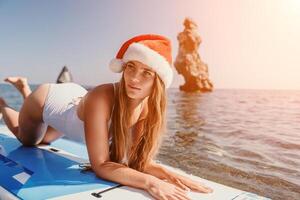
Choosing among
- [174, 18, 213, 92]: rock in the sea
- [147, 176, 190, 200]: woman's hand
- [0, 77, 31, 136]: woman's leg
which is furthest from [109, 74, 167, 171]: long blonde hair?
[174, 18, 213, 92]: rock in the sea

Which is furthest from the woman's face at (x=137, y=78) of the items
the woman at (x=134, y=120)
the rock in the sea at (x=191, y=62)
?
the rock in the sea at (x=191, y=62)

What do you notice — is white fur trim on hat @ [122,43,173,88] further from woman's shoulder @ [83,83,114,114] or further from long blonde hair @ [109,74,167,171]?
woman's shoulder @ [83,83,114,114]

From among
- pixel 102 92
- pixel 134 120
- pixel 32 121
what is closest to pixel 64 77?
pixel 32 121

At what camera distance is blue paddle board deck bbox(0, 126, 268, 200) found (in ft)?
5.91

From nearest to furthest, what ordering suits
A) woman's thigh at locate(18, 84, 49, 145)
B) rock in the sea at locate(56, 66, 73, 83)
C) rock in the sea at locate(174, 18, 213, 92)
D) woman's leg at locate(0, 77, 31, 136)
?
woman's thigh at locate(18, 84, 49, 145) → woman's leg at locate(0, 77, 31, 136) → rock in the sea at locate(56, 66, 73, 83) → rock in the sea at locate(174, 18, 213, 92)

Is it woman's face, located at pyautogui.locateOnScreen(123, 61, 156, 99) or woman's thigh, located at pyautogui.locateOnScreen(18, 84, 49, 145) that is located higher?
woman's face, located at pyautogui.locateOnScreen(123, 61, 156, 99)

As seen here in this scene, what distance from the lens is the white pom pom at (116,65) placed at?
2.02m

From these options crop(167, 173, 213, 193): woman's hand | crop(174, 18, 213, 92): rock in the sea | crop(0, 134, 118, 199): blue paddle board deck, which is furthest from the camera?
crop(174, 18, 213, 92): rock in the sea

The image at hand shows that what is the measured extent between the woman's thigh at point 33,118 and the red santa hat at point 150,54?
1087mm

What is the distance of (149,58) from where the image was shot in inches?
74.1

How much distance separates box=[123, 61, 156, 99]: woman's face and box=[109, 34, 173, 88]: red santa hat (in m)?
0.04

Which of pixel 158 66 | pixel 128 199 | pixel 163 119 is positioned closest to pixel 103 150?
pixel 128 199

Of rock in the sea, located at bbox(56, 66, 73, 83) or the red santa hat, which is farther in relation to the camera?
rock in the sea, located at bbox(56, 66, 73, 83)

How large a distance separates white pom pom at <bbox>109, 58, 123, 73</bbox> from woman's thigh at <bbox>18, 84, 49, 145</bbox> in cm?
107
